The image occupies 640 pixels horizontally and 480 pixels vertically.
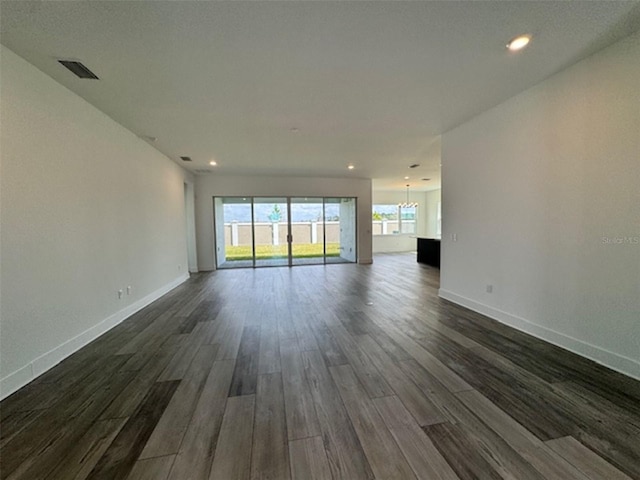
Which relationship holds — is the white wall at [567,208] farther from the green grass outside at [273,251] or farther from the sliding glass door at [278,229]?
the green grass outside at [273,251]

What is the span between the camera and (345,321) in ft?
12.3

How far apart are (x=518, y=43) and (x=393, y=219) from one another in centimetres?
1072

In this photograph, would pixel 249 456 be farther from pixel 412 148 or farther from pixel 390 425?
pixel 412 148

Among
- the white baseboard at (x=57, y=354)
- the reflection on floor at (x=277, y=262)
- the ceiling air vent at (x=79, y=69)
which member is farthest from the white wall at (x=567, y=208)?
the reflection on floor at (x=277, y=262)

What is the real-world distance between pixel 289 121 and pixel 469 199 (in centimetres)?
287

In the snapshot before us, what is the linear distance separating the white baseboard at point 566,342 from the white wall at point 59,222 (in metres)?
4.95

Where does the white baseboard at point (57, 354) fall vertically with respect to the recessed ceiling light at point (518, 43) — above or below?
below

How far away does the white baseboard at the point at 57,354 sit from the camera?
2242 mm

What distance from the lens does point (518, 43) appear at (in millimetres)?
2314

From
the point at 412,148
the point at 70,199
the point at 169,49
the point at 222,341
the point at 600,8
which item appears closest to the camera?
the point at 600,8

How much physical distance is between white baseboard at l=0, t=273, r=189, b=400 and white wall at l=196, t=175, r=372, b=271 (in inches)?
157

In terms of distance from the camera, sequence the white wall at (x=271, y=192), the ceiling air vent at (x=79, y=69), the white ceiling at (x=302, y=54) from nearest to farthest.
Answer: the white ceiling at (x=302, y=54), the ceiling air vent at (x=79, y=69), the white wall at (x=271, y=192)

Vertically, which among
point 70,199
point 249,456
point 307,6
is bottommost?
point 249,456

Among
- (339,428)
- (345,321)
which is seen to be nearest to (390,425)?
(339,428)
